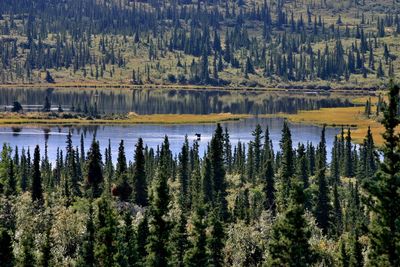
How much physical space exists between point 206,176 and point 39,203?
88.1 feet

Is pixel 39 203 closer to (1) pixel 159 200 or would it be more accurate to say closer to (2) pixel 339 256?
(1) pixel 159 200

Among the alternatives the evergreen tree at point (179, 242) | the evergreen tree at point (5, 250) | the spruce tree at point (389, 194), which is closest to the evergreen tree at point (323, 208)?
the evergreen tree at point (179, 242)

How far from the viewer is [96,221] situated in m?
85.8

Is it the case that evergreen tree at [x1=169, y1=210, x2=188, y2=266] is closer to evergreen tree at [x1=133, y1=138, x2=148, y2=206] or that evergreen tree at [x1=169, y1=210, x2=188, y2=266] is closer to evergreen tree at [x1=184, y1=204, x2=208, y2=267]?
evergreen tree at [x1=184, y1=204, x2=208, y2=267]

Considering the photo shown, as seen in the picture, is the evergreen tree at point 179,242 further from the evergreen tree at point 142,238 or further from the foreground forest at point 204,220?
the evergreen tree at point 142,238

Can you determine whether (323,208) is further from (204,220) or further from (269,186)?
(204,220)

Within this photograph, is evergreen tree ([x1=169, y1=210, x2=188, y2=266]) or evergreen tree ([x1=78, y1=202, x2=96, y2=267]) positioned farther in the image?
evergreen tree ([x1=169, y1=210, x2=188, y2=266])

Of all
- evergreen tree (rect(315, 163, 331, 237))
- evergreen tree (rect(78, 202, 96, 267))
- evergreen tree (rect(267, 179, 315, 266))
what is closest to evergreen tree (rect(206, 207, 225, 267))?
evergreen tree (rect(78, 202, 96, 267))

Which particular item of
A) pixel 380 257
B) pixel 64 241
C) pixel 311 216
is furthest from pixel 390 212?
pixel 311 216

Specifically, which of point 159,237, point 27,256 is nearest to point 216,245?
point 159,237

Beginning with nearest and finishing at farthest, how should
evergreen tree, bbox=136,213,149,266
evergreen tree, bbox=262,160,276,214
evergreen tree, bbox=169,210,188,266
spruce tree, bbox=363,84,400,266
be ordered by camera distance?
spruce tree, bbox=363,84,400,266 → evergreen tree, bbox=169,210,188,266 → evergreen tree, bbox=136,213,149,266 → evergreen tree, bbox=262,160,276,214

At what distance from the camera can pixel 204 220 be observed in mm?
92312

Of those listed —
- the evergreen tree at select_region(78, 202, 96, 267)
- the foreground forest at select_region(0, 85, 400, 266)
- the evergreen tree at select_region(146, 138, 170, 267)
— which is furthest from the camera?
the evergreen tree at select_region(78, 202, 96, 267)

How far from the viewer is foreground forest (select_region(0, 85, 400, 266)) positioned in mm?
64125
